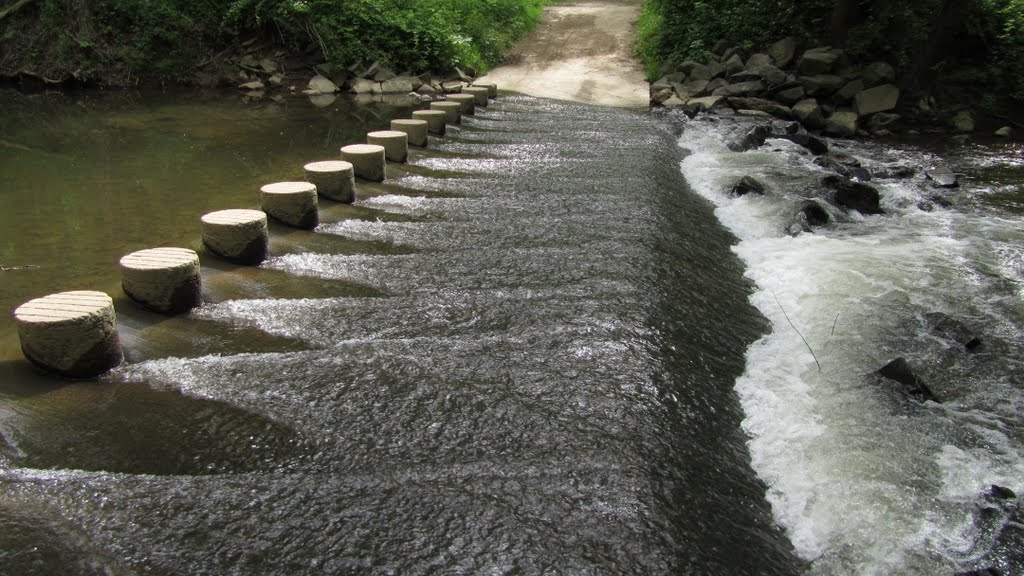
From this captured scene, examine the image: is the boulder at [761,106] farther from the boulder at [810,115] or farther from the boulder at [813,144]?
the boulder at [813,144]

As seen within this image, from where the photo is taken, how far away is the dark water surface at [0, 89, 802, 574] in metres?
3.01

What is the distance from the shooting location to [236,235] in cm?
555

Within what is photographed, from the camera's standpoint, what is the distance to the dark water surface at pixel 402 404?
118 inches

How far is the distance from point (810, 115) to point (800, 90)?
89 cm

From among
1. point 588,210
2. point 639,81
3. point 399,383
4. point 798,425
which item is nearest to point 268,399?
point 399,383

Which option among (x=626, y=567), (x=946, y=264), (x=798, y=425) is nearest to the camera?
(x=626, y=567)

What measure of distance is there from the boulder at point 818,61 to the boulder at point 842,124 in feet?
4.09

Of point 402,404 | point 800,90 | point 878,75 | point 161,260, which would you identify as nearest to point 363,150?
point 161,260

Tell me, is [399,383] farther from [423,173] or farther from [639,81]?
[639,81]

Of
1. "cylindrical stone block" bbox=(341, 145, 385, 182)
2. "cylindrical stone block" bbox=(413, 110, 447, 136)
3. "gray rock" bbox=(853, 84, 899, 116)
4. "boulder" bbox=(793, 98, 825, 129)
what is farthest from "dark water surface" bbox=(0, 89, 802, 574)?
"gray rock" bbox=(853, 84, 899, 116)

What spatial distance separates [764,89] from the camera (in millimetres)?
15031

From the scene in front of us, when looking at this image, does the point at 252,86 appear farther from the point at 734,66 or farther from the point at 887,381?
the point at 887,381

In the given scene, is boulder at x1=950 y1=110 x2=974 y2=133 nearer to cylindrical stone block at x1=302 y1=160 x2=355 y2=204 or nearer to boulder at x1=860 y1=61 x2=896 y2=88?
boulder at x1=860 y1=61 x2=896 y2=88

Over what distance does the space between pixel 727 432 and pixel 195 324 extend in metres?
3.43
